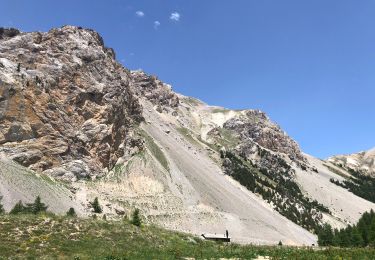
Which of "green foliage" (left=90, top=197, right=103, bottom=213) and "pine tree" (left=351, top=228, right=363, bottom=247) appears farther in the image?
"green foliage" (left=90, top=197, right=103, bottom=213)

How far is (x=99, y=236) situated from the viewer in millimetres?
34062

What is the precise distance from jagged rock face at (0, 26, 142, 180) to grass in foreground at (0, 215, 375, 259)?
8670 cm

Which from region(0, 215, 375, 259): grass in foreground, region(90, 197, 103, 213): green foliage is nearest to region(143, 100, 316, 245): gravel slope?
region(90, 197, 103, 213): green foliage

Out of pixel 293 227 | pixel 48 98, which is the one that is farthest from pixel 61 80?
pixel 293 227

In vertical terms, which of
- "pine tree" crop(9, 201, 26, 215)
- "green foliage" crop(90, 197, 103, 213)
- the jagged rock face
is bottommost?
"green foliage" crop(90, 197, 103, 213)

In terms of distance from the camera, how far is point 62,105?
134m

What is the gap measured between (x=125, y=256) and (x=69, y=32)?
15234cm

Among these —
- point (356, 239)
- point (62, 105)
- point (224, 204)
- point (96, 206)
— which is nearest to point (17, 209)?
point (96, 206)

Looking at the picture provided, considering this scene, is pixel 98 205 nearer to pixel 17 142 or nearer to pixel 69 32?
pixel 17 142

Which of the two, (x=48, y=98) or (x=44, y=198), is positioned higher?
(x=48, y=98)

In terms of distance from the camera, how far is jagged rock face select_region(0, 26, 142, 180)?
120 m

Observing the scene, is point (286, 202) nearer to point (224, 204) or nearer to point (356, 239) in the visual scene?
point (224, 204)

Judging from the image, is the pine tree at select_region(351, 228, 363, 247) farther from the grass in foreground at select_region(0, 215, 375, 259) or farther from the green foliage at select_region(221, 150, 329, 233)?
the green foliage at select_region(221, 150, 329, 233)

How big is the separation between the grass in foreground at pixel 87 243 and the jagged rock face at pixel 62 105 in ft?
284
